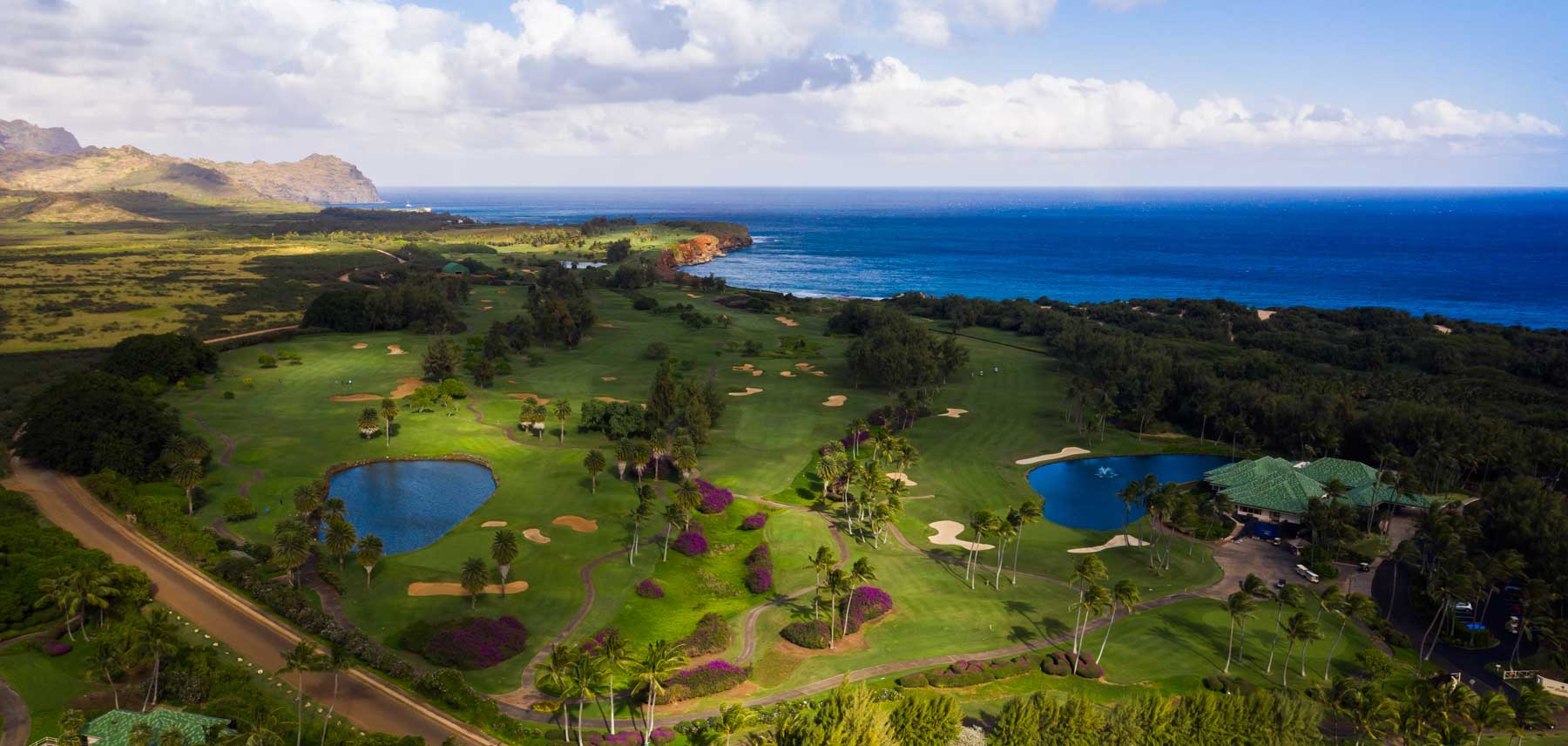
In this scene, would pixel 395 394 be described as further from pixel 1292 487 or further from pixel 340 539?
pixel 1292 487

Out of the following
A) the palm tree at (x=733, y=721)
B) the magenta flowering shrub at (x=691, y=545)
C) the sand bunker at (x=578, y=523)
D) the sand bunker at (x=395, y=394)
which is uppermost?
the sand bunker at (x=395, y=394)

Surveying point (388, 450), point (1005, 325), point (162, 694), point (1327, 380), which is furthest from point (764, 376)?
point (162, 694)

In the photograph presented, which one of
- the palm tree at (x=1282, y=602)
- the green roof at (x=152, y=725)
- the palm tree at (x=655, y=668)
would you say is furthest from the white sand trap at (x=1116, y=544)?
the green roof at (x=152, y=725)

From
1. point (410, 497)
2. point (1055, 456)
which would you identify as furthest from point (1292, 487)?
point (410, 497)

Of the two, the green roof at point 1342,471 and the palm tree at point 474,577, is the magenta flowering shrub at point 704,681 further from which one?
the green roof at point 1342,471

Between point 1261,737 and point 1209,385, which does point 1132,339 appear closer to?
point 1209,385

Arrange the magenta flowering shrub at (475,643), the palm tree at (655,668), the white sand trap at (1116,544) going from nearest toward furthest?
1. the palm tree at (655,668)
2. the magenta flowering shrub at (475,643)
3. the white sand trap at (1116,544)
